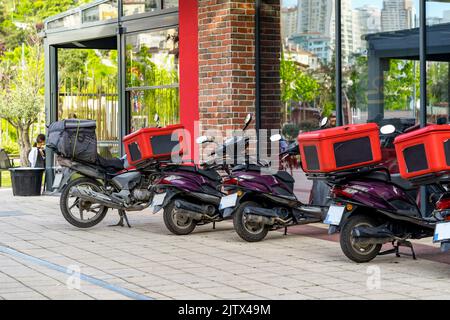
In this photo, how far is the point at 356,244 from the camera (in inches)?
329

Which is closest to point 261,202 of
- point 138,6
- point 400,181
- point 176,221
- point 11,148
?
point 176,221

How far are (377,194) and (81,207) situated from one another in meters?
4.38

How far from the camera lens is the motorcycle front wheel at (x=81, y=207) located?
1116 centimetres

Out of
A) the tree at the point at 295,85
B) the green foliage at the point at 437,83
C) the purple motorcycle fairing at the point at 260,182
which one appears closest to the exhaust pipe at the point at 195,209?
the purple motorcycle fairing at the point at 260,182

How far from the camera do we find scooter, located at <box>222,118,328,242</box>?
32.3ft

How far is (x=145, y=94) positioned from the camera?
15203mm

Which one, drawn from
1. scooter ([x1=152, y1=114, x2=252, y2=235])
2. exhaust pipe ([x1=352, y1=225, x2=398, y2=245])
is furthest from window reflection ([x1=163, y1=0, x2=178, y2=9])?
exhaust pipe ([x1=352, y1=225, x2=398, y2=245])

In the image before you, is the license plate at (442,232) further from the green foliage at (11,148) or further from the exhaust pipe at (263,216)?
the green foliage at (11,148)

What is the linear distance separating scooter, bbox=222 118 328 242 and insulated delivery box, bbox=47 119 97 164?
2100 mm

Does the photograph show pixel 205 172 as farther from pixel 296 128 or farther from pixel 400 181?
pixel 400 181

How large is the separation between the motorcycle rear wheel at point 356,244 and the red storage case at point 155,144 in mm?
3301

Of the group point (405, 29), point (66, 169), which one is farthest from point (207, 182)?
point (405, 29)
